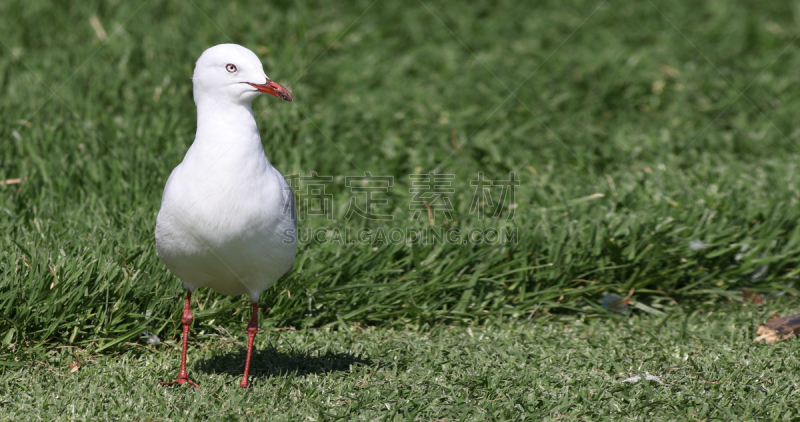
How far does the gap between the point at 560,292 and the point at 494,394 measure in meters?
1.43

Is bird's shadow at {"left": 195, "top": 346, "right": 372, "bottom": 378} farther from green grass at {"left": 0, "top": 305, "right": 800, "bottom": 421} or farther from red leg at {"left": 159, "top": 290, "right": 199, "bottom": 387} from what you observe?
red leg at {"left": 159, "top": 290, "right": 199, "bottom": 387}

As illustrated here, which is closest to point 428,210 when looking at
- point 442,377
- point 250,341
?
point 442,377

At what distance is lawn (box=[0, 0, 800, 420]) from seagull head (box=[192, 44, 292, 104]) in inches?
52.7

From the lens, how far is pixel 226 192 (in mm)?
3480

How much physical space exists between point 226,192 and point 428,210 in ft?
7.87

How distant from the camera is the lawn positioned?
3.90 meters

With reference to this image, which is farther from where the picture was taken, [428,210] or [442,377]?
[428,210]

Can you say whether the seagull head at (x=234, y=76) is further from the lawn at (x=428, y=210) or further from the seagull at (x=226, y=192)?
the lawn at (x=428, y=210)

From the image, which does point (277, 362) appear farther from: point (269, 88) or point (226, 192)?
point (269, 88)

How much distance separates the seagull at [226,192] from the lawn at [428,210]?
2.13 feet

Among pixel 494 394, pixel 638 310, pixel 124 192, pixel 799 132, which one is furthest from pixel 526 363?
pixel 799 132

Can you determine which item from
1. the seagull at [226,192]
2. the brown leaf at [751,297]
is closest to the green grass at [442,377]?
the seagull at [226,192]

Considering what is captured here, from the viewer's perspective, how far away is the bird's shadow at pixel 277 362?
4.06 metres

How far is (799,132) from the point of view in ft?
23.1
